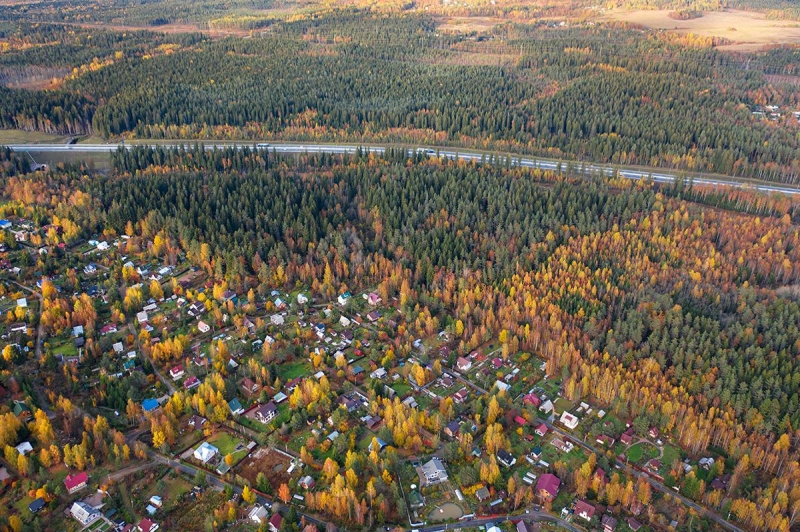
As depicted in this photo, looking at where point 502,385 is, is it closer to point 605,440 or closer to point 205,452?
point 605,440

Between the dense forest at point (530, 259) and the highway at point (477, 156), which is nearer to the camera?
the dense forest at point (530, 259)

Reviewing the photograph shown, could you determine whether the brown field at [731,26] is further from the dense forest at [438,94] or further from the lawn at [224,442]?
the lawn at [224,442]

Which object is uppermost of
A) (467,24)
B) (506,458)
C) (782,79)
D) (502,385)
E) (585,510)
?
(467,24)

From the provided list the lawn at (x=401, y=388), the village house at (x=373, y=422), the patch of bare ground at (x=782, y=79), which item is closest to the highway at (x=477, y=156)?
the lawn at (x=401, y=388)

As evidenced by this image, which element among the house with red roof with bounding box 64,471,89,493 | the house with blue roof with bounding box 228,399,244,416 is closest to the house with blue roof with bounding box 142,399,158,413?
the house with blue roof with bounding box 228,399,244,416

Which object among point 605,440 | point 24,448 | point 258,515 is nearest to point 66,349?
point 24,448

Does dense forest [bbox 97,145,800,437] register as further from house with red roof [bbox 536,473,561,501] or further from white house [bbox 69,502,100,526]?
white house [bbox 69,502,100,526]
